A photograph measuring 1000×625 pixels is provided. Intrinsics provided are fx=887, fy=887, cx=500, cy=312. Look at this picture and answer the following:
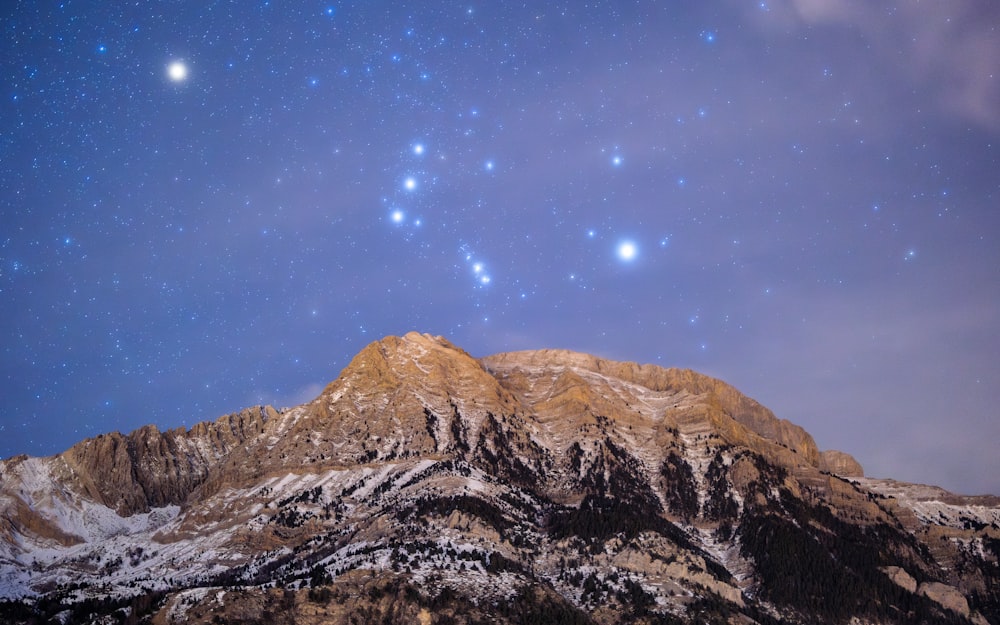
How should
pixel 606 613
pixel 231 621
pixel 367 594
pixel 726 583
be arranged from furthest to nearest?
pixel 726 583 < pixel 606 613 < pixel 367 594 < pixel 231 621

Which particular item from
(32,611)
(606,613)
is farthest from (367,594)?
(32,611)

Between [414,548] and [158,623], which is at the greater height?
[414,548]

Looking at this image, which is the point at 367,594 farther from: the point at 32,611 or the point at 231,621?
the point at 32,611

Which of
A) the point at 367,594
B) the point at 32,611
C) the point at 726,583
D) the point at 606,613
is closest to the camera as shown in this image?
the point at 367,594

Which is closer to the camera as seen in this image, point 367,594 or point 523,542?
point 367,594

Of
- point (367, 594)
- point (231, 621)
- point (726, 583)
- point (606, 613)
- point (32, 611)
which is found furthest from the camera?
point (726, 583)

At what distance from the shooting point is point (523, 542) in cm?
19938

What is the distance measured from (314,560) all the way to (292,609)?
46.6 metres

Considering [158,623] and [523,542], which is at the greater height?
[523,542]

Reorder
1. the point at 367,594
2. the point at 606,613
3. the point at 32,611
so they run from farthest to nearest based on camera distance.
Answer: the point at 32,611 < the point at 606,613 < the point at 367,594

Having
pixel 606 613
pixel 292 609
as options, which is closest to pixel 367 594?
pixel 292 609

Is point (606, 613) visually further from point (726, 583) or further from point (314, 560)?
point (314, 560)

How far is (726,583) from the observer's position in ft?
639

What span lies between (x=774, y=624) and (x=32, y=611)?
503ft
